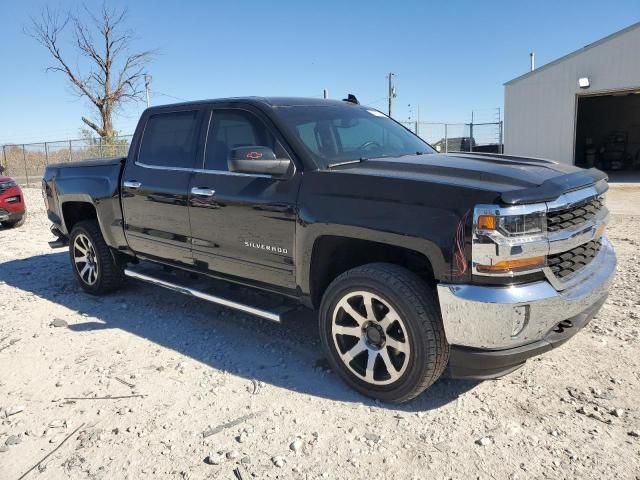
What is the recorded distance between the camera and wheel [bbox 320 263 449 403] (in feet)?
9.46

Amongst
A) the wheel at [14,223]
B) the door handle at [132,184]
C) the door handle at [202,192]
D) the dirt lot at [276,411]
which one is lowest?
the dirt lot at [276,411]

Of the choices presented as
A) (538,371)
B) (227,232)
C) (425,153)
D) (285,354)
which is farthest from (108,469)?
(425,153)

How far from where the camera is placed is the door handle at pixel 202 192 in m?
3.95

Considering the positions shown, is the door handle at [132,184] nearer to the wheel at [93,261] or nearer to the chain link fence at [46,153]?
the wheel at [93,261]

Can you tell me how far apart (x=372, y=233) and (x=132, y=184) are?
275 centimetres

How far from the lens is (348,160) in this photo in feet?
11.9

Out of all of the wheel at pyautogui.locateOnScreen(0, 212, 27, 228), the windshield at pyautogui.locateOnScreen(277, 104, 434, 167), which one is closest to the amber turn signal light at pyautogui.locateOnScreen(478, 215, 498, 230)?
the windshield at pyautogui.locateOnScreen(277, 104, 434, 167)

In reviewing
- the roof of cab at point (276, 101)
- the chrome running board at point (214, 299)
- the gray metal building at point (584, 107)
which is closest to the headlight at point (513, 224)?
the chrome running board at point (214, 299)

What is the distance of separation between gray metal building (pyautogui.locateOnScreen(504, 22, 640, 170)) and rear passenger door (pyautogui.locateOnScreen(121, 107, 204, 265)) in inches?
680

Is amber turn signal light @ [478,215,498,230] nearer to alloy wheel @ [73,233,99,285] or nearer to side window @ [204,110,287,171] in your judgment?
side window @ [204,110,287,171]

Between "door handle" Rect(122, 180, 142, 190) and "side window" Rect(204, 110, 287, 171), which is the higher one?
"side window" Rect(204, 110, 287, 171)

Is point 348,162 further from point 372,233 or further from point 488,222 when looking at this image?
point 488,222

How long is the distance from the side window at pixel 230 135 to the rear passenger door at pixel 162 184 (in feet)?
0.52

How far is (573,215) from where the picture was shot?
9.63ft
